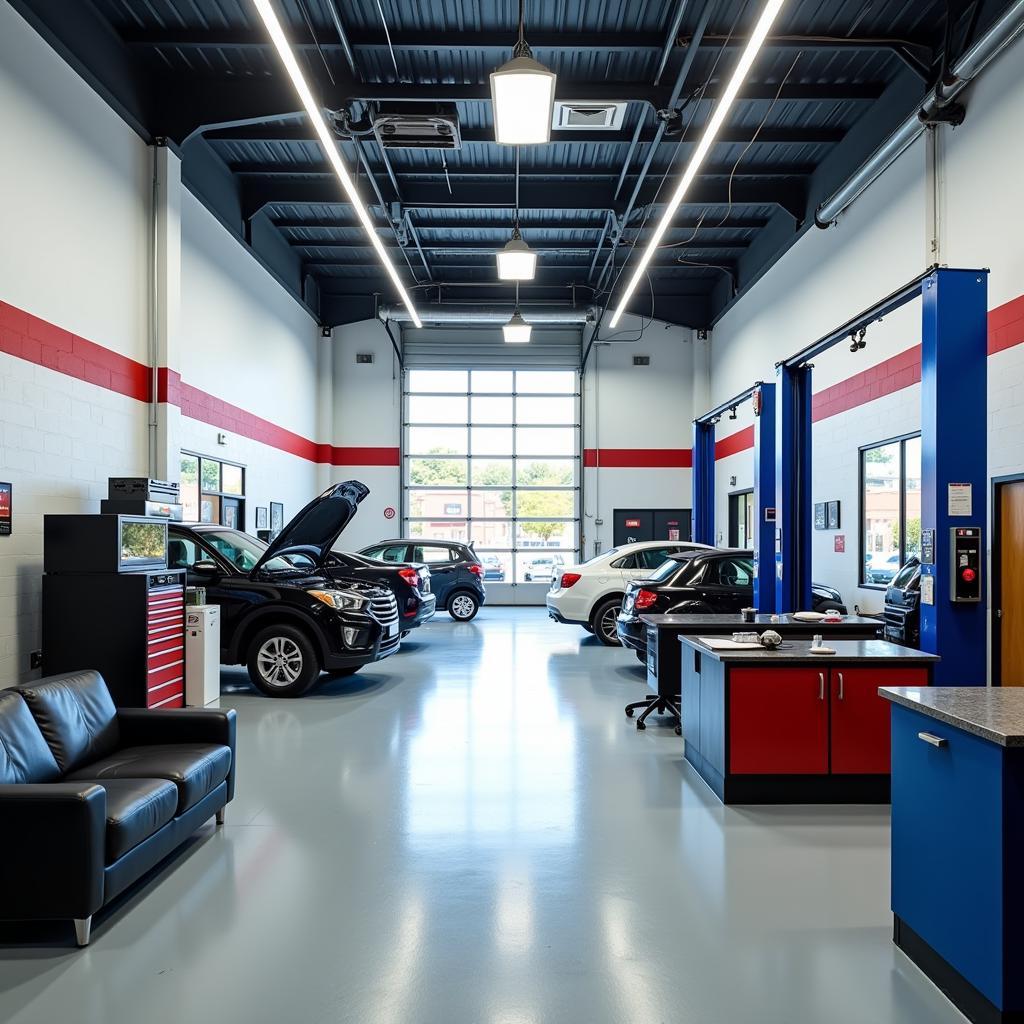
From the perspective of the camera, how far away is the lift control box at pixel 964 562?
4.97 meters

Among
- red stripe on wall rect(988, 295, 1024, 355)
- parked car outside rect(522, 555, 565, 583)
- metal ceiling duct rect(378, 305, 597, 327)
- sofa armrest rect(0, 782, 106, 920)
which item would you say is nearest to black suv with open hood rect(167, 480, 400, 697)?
sofa armrest rect(0, 782, 106, 920)

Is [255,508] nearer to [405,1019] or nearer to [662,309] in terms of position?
[662,309]

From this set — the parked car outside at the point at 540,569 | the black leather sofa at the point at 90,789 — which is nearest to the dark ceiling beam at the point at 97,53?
the black leather sofa at the point at 90,789

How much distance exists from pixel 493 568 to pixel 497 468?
217 cm

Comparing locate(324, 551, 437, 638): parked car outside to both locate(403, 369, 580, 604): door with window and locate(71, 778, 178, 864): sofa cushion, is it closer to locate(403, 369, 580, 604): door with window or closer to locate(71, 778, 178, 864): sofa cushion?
locate(71, 778, 178, 864): sofa cushion

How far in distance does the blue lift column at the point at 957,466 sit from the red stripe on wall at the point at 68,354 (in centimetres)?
659

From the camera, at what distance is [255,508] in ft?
41.2

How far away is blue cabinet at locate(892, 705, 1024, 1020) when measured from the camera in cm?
229

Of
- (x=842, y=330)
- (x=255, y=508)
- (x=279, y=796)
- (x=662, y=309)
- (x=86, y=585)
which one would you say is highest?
(x=662, y=309)

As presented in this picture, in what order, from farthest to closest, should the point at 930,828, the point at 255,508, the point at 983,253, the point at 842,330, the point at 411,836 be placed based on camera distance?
the point at 255,508, the point at 983,253, the point at 842,330, the point at 411,836, the point at 930,828

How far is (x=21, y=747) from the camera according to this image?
133 inches

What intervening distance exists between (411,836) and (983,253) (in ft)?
22.3

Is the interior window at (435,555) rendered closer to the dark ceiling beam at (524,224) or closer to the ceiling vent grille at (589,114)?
the dark ceiling beam at (524,224)

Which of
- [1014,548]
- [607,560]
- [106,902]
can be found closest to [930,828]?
[106,902]
